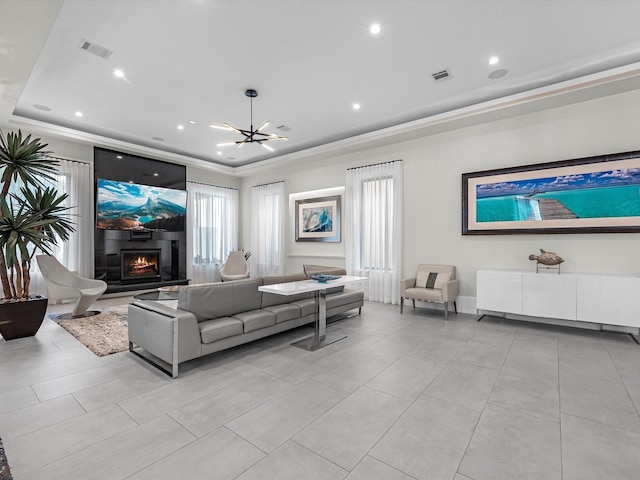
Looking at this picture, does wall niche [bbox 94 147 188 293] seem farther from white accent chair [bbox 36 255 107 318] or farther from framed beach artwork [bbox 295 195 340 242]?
framed beach artwork [bbox 295 195 340 242]

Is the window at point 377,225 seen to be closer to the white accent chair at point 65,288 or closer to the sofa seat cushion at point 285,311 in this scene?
the sofa seat cushion at point 285,311

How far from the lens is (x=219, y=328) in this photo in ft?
10.1

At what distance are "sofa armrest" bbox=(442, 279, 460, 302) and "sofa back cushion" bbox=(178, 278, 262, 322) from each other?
2917mm

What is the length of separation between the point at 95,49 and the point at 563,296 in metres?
6.59

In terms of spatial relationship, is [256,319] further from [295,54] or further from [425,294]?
[295,54]

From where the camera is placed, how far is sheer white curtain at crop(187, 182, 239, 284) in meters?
8.22

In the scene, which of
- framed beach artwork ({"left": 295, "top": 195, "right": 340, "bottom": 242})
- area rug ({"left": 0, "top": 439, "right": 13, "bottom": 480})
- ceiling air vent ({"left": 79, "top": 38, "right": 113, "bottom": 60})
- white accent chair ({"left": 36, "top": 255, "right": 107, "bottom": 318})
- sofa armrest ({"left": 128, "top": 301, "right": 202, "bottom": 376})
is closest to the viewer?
area rug ({"left": 0, "top": 439, "right": 13, "bottom": 480})

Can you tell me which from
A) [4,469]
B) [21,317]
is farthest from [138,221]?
[4,469]

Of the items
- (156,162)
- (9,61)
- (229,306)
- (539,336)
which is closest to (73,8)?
(9,61)

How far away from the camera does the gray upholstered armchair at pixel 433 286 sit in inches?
194

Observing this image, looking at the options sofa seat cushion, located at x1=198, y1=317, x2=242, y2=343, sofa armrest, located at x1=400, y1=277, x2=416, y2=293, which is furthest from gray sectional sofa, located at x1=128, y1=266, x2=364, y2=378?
sofa armrest, located at x1=400, y1=277, x2=416, y2=293

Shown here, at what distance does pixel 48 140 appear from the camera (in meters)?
5.97

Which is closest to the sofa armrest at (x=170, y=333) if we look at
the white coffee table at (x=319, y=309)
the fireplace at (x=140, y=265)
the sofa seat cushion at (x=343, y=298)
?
the white coffee table at (x=319, y=309)

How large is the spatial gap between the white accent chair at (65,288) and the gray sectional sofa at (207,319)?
7.07 feet
